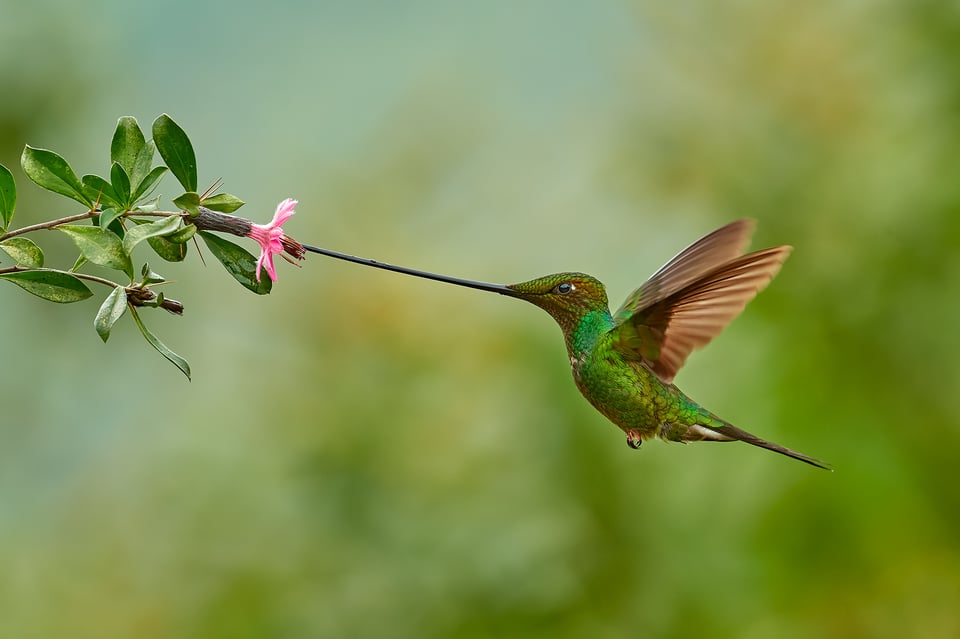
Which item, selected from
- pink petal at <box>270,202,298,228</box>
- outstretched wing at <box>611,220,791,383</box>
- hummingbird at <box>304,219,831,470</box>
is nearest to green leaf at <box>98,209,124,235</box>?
pink petal at <box>270,202,298,228</box>

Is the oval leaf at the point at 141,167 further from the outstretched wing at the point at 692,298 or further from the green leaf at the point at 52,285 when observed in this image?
the outstretched wing at the point at 692,298

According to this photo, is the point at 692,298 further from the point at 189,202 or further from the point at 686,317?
the point at 189,202

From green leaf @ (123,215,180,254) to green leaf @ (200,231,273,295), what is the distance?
6cm

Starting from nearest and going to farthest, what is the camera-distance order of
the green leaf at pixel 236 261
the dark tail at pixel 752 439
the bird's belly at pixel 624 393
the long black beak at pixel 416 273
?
the long black beak at pixel 416 273
the green leaf at pixel 236 261
the dark tail at pixel 752 439
the bird's belly at pixel 624 393

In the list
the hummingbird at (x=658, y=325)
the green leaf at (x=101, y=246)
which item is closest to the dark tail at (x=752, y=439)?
the hummingbird at (x=658, y=325)

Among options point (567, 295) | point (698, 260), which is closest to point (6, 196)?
point (567, 295)

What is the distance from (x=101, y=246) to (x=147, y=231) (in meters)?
0.03

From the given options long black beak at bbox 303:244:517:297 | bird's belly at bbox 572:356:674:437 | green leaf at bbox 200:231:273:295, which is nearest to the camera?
long black beak at bbox 303:244:517:297

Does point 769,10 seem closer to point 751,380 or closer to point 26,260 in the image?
point 751,380

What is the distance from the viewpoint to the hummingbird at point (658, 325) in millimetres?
884

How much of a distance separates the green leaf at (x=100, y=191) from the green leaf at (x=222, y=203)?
0.19 feet

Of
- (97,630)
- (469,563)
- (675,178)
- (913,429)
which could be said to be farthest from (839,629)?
(97,630)

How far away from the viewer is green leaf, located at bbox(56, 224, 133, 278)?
0.64 metres

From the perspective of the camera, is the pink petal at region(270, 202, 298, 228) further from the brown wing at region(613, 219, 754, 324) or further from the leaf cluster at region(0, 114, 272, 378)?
the brown wing at region(613, 219, 754, 324)
